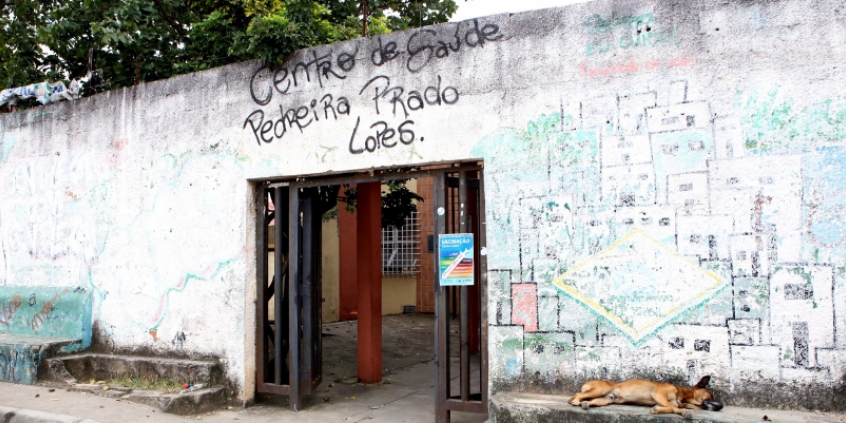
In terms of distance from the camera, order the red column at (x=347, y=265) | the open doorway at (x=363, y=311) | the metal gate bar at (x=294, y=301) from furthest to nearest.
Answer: the red column at (x=347, y=265) < the metal gate bar at (x=294, y=301) < the open doorway at (x=363, y=311)

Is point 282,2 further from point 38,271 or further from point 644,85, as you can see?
point 644,85

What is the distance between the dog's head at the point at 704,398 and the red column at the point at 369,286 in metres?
4.09

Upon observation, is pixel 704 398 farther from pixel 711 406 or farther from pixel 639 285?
pixel 639 285

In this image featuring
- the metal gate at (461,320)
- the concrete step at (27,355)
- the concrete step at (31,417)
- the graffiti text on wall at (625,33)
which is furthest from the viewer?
the concrete step at (27,355)

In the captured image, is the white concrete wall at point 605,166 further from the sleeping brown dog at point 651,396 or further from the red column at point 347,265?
the red column at point 347,265

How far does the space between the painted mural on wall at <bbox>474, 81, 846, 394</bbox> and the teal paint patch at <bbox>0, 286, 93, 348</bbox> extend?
4879 millimetres

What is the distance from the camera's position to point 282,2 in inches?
329

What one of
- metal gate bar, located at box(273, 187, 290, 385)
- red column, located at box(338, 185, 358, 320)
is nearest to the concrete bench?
metal gate bar, located at box(273, 187, 290, 385)

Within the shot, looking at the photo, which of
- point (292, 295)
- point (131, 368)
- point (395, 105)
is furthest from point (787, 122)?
point (131, 368)

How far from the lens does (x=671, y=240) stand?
474 centimetres

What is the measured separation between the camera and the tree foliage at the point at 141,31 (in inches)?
365

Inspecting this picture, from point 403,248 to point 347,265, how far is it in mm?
1315

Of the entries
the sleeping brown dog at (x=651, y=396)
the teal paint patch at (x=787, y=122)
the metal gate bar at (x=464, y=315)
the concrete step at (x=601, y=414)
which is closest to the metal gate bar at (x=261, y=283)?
the metal gate bar at (x=464, y=315)

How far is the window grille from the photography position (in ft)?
47.2
